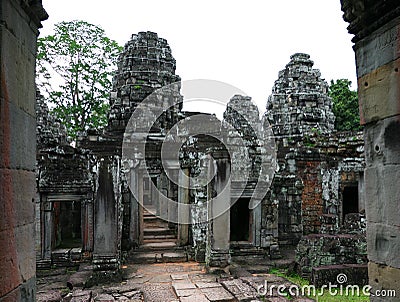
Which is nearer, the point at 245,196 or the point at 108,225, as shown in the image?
the point at 108,225

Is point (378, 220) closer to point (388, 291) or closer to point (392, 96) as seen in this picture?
point (388, 291)

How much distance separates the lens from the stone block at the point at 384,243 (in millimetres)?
2658

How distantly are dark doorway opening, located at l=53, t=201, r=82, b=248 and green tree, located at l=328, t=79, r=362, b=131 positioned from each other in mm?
16542

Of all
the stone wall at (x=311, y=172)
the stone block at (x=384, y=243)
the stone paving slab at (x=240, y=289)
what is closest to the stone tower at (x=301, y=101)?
the stone wall at (x=311, y=172)

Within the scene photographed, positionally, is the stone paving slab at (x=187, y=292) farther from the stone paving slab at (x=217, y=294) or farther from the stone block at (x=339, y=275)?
the stone block at (x=339, y=275)

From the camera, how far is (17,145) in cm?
251

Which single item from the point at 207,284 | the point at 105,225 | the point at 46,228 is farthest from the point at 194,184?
the point at 46,228

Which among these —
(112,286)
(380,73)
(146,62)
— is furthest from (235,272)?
(146,62)

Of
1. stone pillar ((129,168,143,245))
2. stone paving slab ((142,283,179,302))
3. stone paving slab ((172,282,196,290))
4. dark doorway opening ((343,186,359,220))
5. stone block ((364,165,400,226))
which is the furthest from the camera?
dark doorway opening ((343,186,359,220))

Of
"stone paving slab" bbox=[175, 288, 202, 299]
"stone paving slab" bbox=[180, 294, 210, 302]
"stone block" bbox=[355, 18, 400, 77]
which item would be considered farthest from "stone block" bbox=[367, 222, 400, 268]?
"stone paving slab" bbox=[175, 288, 202, 299]

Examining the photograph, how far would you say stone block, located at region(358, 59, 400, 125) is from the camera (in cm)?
268

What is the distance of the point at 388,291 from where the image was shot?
8.96ft

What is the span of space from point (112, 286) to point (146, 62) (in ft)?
28.0

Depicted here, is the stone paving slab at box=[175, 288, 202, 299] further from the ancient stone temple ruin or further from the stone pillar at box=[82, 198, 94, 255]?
the stone pillar at box=[82, 198, 94, 255]
